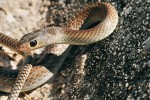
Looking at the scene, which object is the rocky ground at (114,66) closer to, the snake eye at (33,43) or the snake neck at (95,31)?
the snake neck at (95,31)

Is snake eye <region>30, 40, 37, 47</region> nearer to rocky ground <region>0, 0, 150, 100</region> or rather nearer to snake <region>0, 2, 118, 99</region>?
snake <region>0, 2, 118, 99</region>

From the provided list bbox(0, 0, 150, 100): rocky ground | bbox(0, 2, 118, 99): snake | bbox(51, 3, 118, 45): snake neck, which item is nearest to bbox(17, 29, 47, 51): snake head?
bbox(0, 2, 118, 99): snake

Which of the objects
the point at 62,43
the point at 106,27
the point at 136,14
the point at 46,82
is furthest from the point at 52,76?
the point at 136,14

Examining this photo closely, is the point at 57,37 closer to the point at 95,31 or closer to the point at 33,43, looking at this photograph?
the point at 33,43

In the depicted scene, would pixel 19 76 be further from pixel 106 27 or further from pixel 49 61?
pixel 106 27

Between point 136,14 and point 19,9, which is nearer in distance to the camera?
point 136,14

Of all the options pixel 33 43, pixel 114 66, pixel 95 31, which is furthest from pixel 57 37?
pixel 114 66
